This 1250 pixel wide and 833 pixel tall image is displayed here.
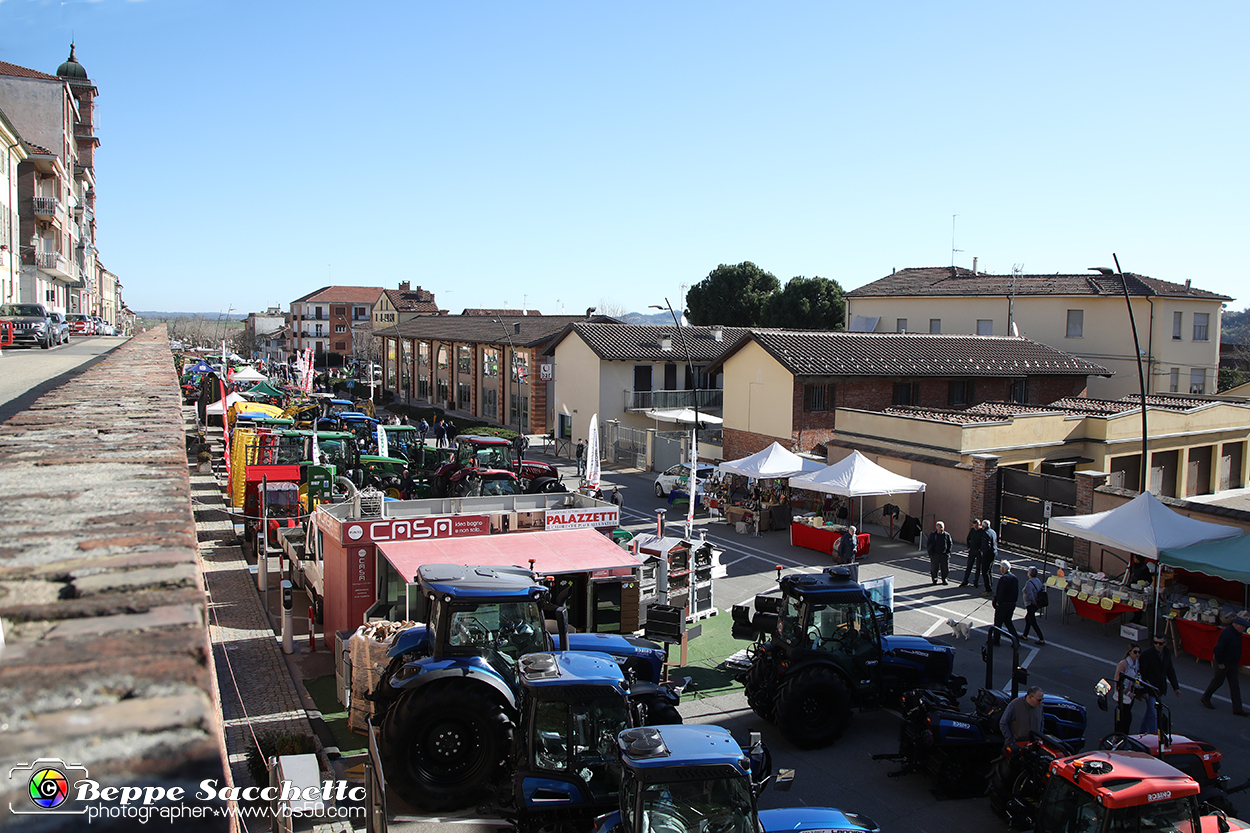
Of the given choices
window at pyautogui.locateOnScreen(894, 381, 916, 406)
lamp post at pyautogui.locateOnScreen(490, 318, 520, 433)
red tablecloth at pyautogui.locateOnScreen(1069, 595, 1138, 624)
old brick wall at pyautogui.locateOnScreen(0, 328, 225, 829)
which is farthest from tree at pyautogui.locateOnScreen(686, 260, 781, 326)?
old brick wall at pyautogui.locateOnScreen(0, 328, 225, 829)

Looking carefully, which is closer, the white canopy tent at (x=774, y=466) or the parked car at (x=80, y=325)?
the white canopy tent at (x=774, y=466)

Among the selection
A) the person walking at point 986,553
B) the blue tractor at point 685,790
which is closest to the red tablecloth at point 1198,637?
the person walking at point 986,553

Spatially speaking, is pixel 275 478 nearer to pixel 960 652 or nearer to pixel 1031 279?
pixel 960 652

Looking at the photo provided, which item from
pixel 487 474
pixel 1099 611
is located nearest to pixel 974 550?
pixel 1099 611

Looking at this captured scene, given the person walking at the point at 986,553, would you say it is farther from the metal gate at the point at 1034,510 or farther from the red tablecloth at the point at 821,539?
the metal gate at the point at 1034,510

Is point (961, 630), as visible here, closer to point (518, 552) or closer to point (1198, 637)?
point (1198, 637)

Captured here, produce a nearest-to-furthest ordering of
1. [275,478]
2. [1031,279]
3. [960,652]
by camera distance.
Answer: [960,652], [275,478], [1031,279]

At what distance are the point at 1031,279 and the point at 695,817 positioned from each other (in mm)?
49373

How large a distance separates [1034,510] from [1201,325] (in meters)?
31.2

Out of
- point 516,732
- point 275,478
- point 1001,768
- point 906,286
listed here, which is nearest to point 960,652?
point 1001,768

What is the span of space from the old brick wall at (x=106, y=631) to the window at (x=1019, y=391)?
36149 mm

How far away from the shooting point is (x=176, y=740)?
1.13 meters

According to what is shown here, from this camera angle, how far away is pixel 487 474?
2212 cm

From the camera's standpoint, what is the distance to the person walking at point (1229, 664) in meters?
13.1
